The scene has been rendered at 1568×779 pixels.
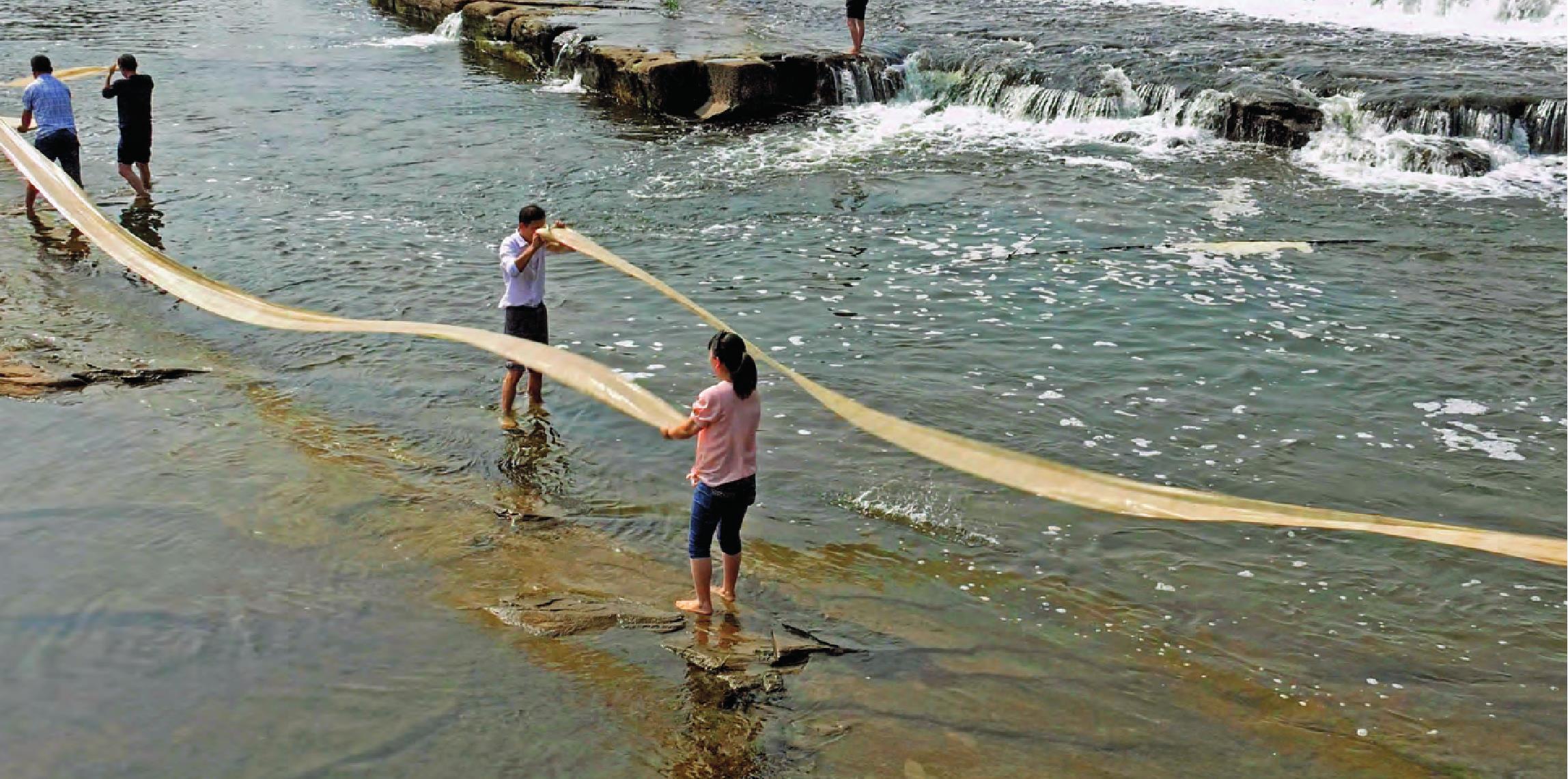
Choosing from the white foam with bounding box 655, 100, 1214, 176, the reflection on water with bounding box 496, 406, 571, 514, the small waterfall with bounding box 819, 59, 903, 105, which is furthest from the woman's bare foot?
the small waterfall with bounding box 819, 59, 903, 105

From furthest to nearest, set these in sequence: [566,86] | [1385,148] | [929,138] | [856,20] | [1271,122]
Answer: [566,86] < [856,20] < [929,138] < [1271,122] < [1385,148]

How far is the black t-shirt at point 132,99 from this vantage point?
14586mm

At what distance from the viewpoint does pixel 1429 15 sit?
69.5 ft

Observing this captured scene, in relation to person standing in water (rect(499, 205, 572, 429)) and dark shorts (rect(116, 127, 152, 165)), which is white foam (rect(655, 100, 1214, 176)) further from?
person standing in water (rect(499, 205, 572, 429))

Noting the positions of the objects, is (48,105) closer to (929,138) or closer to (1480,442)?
(929,138)

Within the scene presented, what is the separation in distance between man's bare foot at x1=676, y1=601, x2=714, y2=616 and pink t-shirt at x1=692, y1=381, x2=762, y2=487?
61cm

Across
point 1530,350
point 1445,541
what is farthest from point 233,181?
point 1445,541

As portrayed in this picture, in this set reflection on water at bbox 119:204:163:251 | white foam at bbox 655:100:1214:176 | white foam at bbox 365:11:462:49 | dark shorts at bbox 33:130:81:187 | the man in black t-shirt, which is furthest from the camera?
white foam at bbox 365:11:462:49

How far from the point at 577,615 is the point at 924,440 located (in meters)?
2.78

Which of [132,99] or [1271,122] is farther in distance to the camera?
[1271,122]

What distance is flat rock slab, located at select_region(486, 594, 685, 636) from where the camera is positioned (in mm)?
6273

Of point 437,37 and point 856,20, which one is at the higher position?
point 856,20

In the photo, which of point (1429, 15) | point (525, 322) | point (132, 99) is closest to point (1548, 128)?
point (1429, 15)

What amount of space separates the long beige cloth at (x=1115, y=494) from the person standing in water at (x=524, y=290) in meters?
0.16
